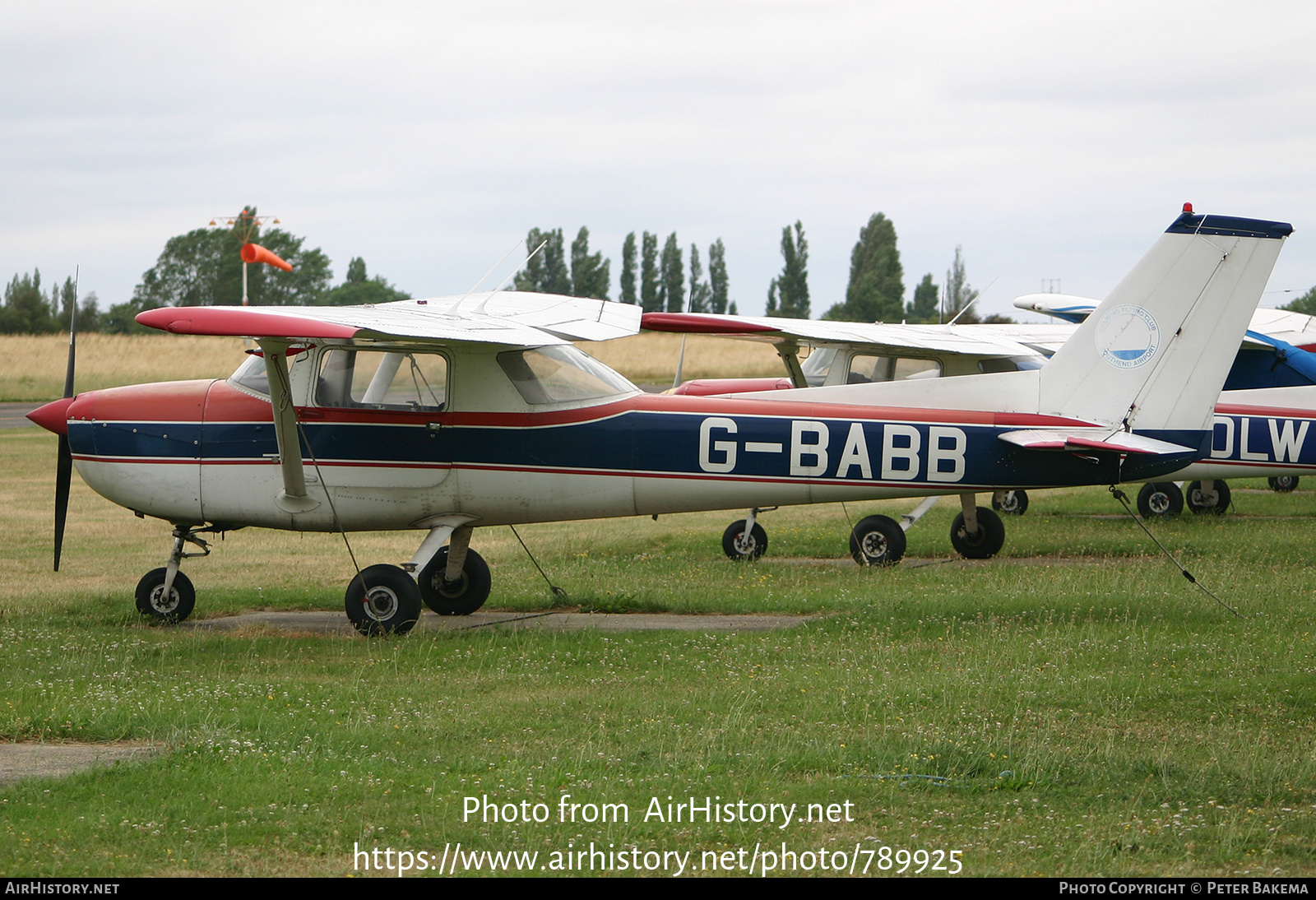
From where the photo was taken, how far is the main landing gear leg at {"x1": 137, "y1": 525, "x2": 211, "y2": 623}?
10367 millimetres

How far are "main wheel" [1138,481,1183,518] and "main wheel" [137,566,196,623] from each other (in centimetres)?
1289

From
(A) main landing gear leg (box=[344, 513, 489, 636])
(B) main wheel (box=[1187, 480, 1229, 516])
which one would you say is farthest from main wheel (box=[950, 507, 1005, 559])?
(A) main landing gear leg (box=[344, 513, 489, 636])

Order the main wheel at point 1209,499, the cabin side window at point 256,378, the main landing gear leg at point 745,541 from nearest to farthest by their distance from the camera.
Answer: the cabin side window at point 256,378 < the main landing gear leg at point 745,541 < the main wheel at point 1209,499

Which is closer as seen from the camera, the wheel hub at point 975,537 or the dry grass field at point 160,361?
the wheel hub at point 975,537

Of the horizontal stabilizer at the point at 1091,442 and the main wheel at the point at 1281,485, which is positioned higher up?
the horizontal stabilizer at the point at 1091,442

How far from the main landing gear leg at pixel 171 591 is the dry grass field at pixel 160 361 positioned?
3040 centimetres

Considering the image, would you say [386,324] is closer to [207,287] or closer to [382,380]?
[382,380]

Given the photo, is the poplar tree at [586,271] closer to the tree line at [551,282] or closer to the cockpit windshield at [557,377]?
the tree line at [551,282]

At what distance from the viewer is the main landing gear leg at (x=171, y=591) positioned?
34.0 feet

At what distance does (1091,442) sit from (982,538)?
398cm

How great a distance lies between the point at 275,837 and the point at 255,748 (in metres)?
A: 1.33

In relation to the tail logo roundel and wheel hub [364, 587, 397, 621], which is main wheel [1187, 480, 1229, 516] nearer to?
the tail logo roundel

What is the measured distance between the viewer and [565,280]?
289 ft

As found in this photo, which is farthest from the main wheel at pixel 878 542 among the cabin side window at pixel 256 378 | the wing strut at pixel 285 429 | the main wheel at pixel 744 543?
the cabin side window at pixel 256 378
